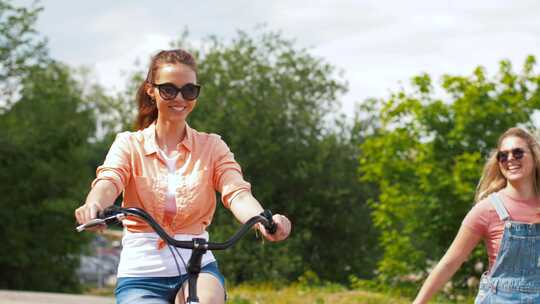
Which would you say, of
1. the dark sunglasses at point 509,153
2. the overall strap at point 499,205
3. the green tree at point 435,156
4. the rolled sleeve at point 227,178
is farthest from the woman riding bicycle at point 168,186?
the green tree at point 435,156

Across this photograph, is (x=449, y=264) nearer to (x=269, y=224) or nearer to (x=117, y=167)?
(x=269, y=224)

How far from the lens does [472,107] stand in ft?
56.9

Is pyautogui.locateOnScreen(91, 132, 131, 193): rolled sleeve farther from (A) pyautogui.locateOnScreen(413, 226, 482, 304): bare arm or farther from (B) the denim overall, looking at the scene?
(B) the denim overall

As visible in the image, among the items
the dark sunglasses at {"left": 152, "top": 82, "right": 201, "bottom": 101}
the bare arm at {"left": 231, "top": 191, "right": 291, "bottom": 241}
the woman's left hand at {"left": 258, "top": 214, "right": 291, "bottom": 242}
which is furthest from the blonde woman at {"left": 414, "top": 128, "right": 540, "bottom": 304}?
the dark sunglasses at {"left": 152, "top": 82, "right": 201, "bottom": 101}

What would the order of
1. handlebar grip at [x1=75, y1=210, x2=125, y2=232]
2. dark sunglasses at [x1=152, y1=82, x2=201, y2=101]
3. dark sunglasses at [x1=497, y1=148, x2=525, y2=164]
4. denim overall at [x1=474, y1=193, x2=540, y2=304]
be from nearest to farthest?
handlebar grip at [x1=75, y1=210, x2=125, y2=232] < dark sunglasses at [x1=152, y1=82, x2=201, y2=101] < denim overall at [x1=474, y1=193, x2=540, y2=304] < dark sunglasses at [x1=497, y1=148, x2=525, y2=164]

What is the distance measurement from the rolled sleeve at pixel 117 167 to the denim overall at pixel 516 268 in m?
2.13

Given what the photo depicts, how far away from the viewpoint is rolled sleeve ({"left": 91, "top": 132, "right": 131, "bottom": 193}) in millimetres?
3822

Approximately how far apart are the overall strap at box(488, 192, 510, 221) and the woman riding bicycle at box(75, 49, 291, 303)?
67.3 inches

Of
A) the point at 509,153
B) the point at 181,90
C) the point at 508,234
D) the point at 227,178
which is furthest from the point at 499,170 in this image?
the point at 181,90

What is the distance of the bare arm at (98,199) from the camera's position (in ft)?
11.3

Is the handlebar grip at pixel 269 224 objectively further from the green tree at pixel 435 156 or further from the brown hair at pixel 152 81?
the green tree at pixel 435 156

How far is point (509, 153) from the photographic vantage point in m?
5.27

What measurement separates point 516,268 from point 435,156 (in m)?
12.9

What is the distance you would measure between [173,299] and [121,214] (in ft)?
1.45
